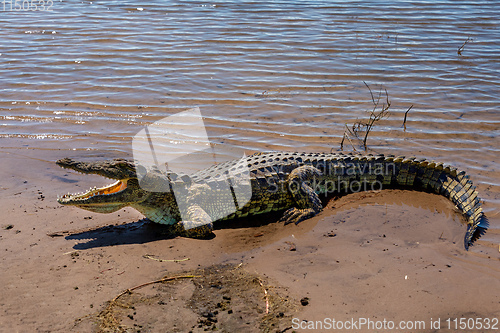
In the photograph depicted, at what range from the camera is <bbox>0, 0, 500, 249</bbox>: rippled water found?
741 centimetres

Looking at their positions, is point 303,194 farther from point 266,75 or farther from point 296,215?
point 266,75

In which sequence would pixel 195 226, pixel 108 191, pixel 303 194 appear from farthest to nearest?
pixel 303 194 → pixel 108 191 → pixel 195 226

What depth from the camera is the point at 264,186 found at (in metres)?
5.43

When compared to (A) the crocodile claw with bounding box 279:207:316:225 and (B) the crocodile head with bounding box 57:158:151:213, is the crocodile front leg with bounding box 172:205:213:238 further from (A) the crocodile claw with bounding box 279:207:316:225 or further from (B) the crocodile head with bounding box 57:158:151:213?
(A) the crocodile claw with bounding box 279:207:316:225

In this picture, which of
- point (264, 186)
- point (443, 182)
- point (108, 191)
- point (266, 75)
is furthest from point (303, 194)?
point (266, 75)

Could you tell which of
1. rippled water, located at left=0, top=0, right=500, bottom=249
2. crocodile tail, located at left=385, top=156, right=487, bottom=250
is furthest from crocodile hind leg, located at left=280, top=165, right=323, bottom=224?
rippled water, located at left=0, top=0, right=500, bottom=249

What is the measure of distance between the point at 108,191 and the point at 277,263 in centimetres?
222

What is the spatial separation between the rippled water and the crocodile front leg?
229 cm

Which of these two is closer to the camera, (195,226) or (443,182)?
(195,226)

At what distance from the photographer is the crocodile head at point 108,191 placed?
484cm

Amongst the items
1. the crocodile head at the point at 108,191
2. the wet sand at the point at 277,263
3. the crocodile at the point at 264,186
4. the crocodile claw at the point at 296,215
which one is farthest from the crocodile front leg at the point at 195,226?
the crocodile claw at the point at 296,215

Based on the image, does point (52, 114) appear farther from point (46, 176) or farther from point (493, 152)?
point (493, 152)

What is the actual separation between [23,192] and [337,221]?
13.1 feet

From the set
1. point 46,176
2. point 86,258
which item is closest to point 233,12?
point 46,176
